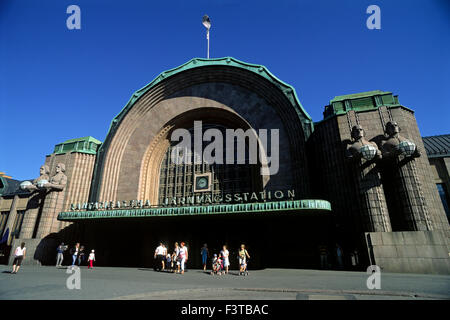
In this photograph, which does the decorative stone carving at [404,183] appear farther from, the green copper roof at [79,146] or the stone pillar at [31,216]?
the stone pillar at [31,216]

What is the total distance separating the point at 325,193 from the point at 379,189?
3.48 m

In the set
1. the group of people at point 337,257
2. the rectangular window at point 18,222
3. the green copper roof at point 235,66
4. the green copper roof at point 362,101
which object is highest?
the green copper roof at point 235,66

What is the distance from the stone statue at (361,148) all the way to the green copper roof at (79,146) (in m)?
24.8

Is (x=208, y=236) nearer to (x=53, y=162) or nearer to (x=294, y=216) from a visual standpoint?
(x=294, y=216)

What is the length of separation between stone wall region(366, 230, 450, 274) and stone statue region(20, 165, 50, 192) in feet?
91.6

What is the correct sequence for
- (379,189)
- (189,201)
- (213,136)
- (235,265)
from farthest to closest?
(213,136) → (235,265) → (189,201) → (379,189)

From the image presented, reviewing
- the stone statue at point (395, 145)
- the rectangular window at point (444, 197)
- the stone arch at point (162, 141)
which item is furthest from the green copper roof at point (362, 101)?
the rectangular window at point (444, 197)

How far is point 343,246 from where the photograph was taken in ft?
54.3

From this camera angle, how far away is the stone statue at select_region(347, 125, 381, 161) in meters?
15.7

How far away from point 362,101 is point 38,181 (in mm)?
29613

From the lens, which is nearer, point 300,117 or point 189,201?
point 189,201

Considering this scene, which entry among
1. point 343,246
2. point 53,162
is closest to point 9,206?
point 53,162

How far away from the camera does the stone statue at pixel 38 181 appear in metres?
23.3

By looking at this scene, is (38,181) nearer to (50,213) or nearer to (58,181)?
(58,181)
